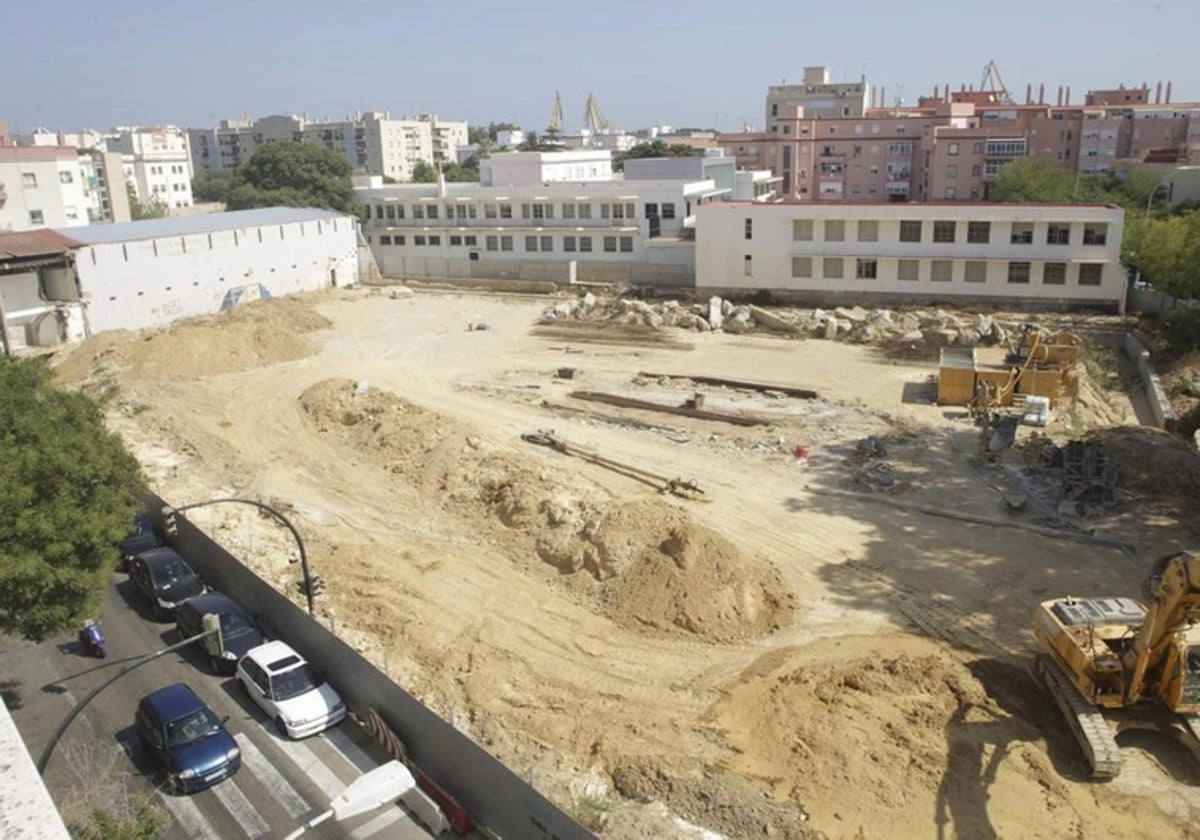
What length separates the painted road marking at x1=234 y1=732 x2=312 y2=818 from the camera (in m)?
14.1

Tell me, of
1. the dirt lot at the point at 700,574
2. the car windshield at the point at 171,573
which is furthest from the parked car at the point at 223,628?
the dirt lot at the point at 700,574

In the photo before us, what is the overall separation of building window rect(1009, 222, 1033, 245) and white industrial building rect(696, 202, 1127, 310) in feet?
0.16

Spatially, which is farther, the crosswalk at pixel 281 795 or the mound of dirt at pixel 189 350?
the mound of dirt at pixel 189 350

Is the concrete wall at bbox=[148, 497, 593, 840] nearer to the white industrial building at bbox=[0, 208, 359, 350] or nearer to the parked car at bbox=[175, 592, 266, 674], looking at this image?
the parked car at bbox=[175, 592, 266, 674]

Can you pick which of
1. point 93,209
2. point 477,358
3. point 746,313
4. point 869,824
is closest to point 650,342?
point 746,313

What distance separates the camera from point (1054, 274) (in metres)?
45.8

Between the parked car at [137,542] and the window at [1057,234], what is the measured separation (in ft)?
136

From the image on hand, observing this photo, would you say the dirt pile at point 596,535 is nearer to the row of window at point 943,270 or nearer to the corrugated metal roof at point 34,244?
the corrugated metal roof at point 34,244

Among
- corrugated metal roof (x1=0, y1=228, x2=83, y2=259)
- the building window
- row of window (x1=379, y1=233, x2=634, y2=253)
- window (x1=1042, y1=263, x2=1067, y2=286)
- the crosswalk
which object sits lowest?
the crosswalk

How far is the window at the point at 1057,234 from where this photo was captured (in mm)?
44906

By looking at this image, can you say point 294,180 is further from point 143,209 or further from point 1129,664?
point 1129,664

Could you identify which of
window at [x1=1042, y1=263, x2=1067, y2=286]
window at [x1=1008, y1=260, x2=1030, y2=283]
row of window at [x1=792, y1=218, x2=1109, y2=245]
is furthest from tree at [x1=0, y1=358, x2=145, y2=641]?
window at [x1=1042, y1=263, x2=1067, y2=286]

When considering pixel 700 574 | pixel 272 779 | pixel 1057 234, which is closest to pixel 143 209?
pixel 1057 234

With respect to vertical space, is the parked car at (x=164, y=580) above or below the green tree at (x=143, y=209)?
below
